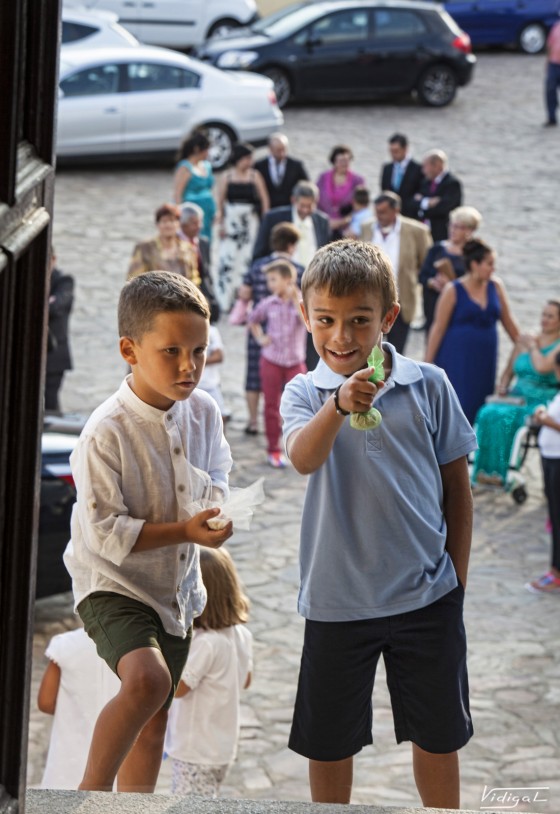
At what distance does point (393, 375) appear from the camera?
375 centimetres

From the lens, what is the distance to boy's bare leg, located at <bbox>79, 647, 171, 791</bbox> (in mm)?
3455

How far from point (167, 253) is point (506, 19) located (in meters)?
20.7

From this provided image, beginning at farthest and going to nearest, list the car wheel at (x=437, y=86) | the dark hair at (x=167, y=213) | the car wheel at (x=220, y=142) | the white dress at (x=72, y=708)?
the car wheel at (x=437, y=86)
the car wheel at (x=220, y=142)
the dark hair at (x=167, y=213)
the white dress at (x=72, y=708)

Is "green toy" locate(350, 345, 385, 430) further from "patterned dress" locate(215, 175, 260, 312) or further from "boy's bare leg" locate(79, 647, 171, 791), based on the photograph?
"patterned dress" locate(215, 175, 260, 312)

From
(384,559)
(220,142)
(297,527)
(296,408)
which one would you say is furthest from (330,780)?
(220,142)

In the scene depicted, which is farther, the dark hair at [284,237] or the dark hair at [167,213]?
the dark hair at [284,237]

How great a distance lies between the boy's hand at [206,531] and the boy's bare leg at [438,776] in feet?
2.89

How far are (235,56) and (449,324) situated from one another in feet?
46.0

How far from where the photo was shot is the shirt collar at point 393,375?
3.71 metres

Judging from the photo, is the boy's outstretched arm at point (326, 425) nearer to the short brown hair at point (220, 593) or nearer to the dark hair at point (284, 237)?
the short brown hair at point (220, 593)

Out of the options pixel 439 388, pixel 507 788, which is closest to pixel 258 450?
pixel 507 788

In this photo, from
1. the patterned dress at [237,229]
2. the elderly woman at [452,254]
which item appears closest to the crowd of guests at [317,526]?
the elderly woman at [452,254]

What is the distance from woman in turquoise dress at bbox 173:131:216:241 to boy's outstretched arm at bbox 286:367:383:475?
1098 cm

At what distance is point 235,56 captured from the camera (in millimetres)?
23656
